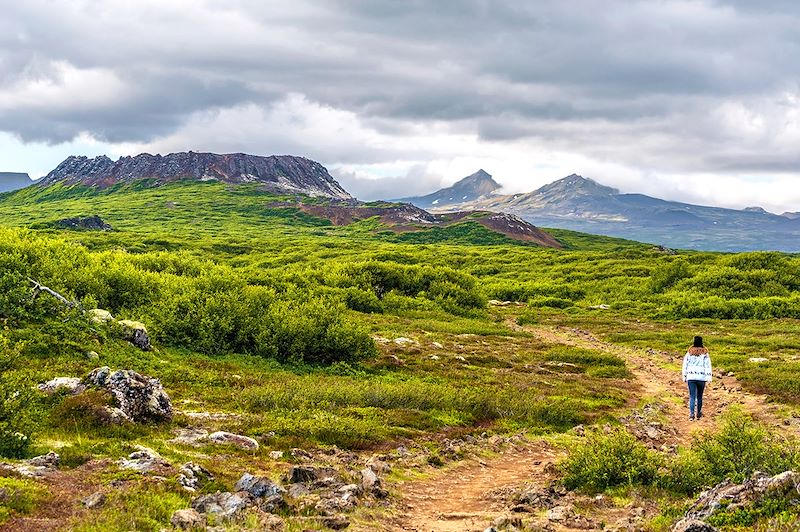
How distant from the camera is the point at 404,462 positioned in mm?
14578

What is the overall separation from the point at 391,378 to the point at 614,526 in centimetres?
1505

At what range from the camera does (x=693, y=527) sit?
855 centimetres

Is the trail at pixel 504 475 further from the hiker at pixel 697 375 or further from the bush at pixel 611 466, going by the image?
the bush at pixel 611 466

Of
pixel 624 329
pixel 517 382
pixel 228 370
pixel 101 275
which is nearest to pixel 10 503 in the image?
pixel 228 370

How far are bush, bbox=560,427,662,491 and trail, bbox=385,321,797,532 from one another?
2.52ft

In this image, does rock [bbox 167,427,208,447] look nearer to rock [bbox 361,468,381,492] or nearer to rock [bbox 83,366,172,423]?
rock [bbox 83,366,172,423]

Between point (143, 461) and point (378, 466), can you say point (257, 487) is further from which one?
point (378, 466)

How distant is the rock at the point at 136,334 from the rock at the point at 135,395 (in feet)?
24.4

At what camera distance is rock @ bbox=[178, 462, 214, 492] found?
10.9 m

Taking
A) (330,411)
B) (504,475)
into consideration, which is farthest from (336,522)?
(330,411)

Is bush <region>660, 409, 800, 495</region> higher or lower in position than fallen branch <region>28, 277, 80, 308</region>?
lower

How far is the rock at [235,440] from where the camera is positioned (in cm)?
1416

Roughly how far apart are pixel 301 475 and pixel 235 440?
2967 mm

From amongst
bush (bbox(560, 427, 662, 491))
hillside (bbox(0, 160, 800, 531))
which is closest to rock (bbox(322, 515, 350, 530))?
hillside (bbox(0, 160, 800, 531))
